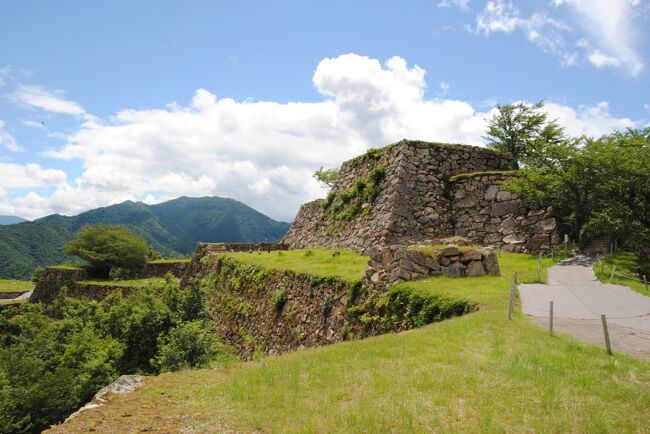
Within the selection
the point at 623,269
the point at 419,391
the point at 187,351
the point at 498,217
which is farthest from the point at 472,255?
the point at 187,351

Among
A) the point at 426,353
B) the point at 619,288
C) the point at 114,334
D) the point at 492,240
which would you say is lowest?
the point at 114,334

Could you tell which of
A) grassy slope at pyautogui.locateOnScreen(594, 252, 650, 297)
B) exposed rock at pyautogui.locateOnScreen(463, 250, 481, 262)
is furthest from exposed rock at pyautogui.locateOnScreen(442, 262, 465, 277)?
grassy slope at pyautogui.locateOnScreen(594, 252, 650, 297)

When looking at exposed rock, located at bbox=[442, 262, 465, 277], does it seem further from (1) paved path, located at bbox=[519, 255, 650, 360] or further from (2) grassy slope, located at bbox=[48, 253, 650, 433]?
(2) grassy slope, located at bbox=[48, 253, 650, 433]

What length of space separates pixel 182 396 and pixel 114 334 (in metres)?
13.3

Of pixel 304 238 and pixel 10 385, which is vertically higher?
pixel 304 238

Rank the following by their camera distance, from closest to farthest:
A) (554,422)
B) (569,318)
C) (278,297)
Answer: (554,422)
(569,318)
(278,297)

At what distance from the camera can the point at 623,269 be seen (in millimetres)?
14289

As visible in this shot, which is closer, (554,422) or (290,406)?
(554,422)

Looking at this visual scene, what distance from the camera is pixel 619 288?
12289 millimetres

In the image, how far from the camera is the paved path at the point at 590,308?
813 cm

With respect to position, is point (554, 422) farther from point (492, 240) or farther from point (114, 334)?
point (114, 334)

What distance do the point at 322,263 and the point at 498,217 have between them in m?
9.19

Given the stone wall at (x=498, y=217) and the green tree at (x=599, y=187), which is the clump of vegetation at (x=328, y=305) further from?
the green tree at (x=599, y=187)

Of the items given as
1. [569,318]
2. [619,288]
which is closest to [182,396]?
[569,318]
